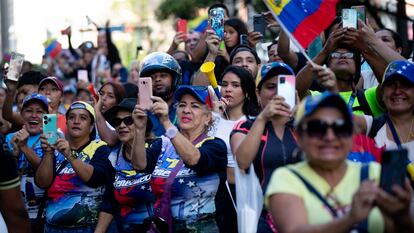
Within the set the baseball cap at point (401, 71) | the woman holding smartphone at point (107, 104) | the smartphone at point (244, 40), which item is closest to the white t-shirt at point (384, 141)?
the baseball cap at point (401, 71)

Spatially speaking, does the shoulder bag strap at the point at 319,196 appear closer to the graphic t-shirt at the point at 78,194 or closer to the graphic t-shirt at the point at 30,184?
the graphic t-shirt at the point at 78,194

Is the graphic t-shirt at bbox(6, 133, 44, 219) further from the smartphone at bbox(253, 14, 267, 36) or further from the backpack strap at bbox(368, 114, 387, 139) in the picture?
the backpack strap at bbox(368, 114, 387, 139)

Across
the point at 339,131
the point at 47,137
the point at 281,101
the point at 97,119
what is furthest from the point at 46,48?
the point at 339,131

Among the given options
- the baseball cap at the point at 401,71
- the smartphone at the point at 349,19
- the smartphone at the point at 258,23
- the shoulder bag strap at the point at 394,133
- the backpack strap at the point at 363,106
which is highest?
the smartphone at the point at 349,19

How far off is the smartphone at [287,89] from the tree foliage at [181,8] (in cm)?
1823

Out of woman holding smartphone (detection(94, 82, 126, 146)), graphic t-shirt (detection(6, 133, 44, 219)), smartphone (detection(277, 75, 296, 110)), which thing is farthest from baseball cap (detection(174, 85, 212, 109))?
graphic t-shirt (detection(6, 133, 44, 219))

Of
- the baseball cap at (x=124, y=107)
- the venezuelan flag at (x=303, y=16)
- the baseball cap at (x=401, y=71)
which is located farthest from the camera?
the baseball cap at (x=124, y=107)

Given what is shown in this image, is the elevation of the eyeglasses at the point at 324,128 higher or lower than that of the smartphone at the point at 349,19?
lower

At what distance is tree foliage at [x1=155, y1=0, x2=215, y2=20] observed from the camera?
2577cm

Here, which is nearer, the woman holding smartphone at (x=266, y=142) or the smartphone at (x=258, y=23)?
the woman holding smartphone at (x=266, y=142)

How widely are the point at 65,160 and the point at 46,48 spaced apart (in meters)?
8.55

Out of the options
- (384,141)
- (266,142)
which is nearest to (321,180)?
(266,142)

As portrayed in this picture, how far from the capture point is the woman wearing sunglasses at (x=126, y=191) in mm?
8727

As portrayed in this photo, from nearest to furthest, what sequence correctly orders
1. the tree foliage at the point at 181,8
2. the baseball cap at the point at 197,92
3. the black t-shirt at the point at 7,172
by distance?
1. the black t-shirt at the point at 7,172
2. the baseball cap at the point at 197,92
3. the tree foliage at the point at 181,8
